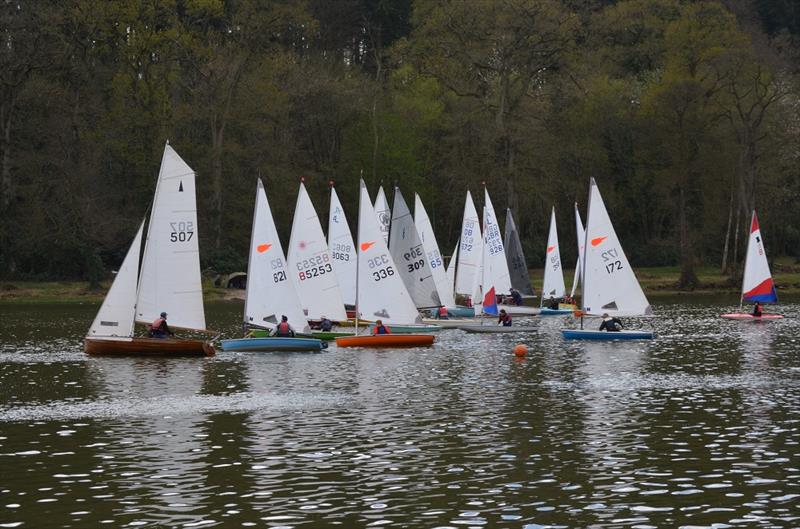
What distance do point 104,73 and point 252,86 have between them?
1170 cm

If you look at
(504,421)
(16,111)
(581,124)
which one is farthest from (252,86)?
(504,421)

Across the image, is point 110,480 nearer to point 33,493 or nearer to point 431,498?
point 33,493

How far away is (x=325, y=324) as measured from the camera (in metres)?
57.9

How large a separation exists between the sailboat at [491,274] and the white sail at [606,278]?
24.5ft

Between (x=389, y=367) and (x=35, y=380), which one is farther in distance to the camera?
(x=389, y=367)

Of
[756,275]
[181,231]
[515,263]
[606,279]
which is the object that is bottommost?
[606,279]

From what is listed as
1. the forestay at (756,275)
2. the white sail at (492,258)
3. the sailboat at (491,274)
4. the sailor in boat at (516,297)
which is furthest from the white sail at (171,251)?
the forestay at (756,275)

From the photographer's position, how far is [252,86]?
102 metres

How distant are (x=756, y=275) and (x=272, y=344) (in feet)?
116

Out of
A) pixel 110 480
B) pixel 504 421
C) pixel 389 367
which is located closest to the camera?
pixel 110 480

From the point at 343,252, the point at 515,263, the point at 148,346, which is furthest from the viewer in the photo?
the point at 515,263

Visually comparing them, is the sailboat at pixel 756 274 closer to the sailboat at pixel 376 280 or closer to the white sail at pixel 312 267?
the sailboat at pixel 376 280

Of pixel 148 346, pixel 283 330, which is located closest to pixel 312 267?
pixel 283 330

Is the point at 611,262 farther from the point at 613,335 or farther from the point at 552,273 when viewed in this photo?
the point at 552,273
